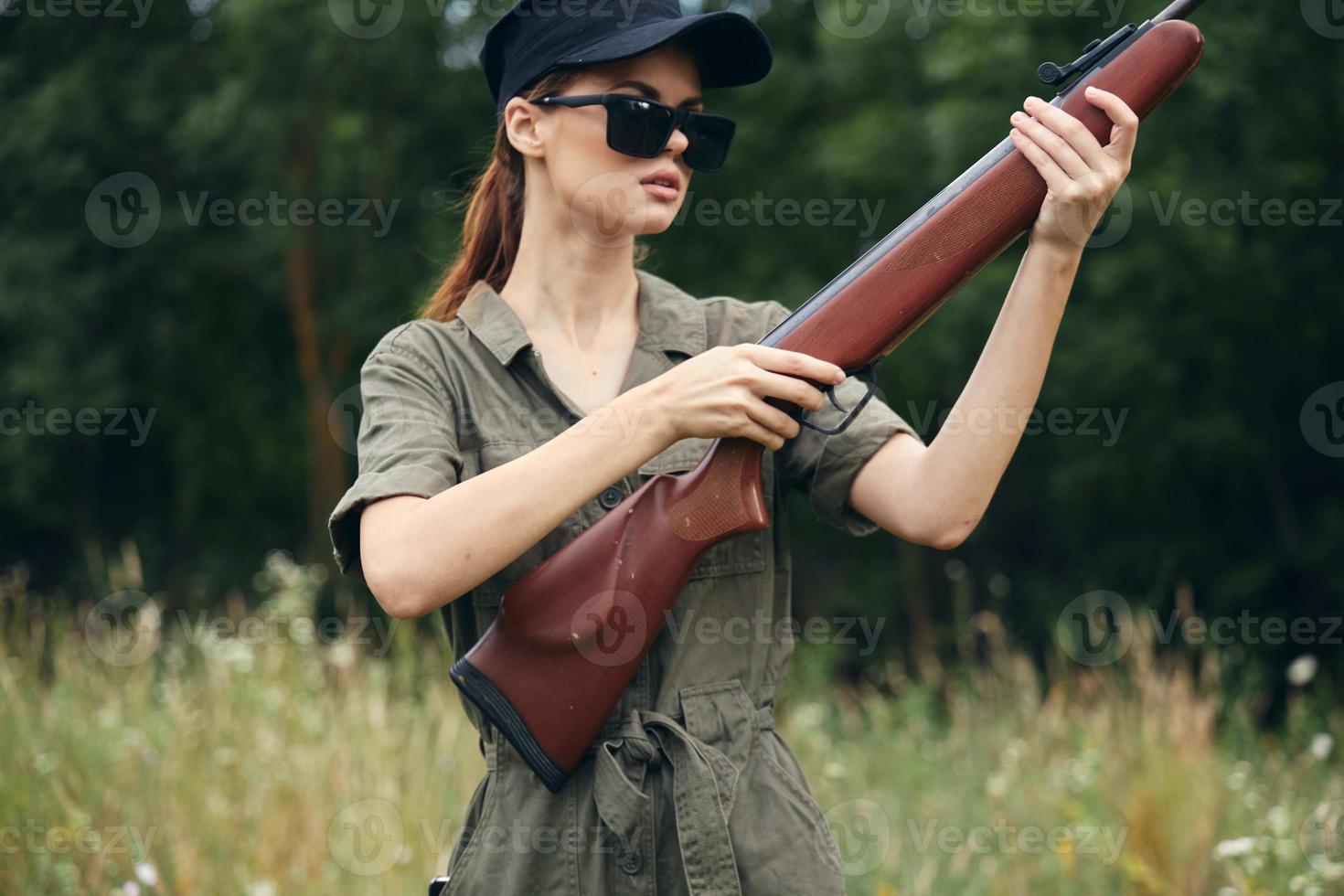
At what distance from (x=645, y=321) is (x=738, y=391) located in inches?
15.4

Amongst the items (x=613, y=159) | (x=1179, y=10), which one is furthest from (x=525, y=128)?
(x=1179, y=10)

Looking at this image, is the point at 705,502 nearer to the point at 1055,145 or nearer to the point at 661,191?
the point at 661,191

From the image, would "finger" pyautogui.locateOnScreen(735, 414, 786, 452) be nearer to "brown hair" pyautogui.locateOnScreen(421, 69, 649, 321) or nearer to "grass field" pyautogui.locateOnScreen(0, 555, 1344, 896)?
"brown hair" pyautogui.locateOnScreen(421, 69, 649, 321)

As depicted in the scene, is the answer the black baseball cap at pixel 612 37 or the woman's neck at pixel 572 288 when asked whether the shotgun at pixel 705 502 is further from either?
the black baseball cap at pixel 612 37

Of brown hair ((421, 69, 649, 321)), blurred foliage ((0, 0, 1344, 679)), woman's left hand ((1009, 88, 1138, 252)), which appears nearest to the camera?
woman's left hand ((1009, 88, 1138, 252))

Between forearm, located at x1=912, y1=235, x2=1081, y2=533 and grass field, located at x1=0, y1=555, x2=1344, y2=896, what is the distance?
181 centimetres

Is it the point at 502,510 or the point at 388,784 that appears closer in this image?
the point at 502,510

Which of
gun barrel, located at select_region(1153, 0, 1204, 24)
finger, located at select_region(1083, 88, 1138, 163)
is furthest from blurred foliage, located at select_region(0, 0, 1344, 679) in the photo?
finger, located at select_region(1083, 88, 1138, 163)

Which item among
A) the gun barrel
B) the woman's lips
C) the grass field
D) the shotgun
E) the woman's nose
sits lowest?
the grass field

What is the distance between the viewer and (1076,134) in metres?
2.05

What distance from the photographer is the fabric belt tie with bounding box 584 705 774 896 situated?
6.42 feet

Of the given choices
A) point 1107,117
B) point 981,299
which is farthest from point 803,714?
point 981,299

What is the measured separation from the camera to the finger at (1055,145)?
2.05m

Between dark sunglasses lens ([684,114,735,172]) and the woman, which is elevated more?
dark sunglasses lens ([684,114,735,172])
